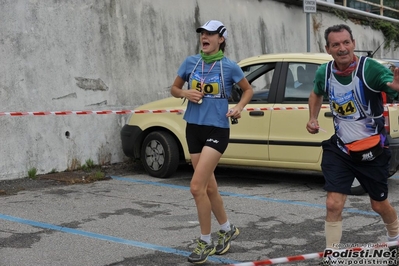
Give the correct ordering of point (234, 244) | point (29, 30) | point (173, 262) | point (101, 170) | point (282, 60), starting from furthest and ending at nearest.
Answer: point (101, 170)
point (29, 30)
point (282, 60)
point (234, 244)
point (173, 262)

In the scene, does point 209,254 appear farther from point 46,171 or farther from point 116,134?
point 116,134

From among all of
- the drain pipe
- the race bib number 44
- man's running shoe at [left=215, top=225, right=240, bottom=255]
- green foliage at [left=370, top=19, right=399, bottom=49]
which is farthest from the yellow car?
green foliage at [left=370, top=19, right=399, bottom=49]

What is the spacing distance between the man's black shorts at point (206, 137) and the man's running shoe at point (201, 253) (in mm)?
745

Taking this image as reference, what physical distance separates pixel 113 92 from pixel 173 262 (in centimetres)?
591

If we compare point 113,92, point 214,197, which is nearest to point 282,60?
point 113,92

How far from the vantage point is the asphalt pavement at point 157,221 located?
19.7 feet

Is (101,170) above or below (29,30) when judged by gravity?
below

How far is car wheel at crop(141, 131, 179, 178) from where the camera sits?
32.6 ft

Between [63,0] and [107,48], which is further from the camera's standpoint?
[107,48]

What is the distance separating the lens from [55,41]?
1040 centimetres

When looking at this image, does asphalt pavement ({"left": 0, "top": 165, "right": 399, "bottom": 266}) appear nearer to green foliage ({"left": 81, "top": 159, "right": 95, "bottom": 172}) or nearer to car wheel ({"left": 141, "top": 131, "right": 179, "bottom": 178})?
car wheel ({"left": 141, "top": 131, "right": 179, "bottom": 178})

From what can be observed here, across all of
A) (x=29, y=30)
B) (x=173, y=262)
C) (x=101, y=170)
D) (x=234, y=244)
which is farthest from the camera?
(x=101, y=170)

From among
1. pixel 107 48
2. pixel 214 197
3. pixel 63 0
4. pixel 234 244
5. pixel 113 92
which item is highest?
pixel 63 0

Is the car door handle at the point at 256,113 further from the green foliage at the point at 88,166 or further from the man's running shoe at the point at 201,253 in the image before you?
the man's running shoe at the point at 201,253
